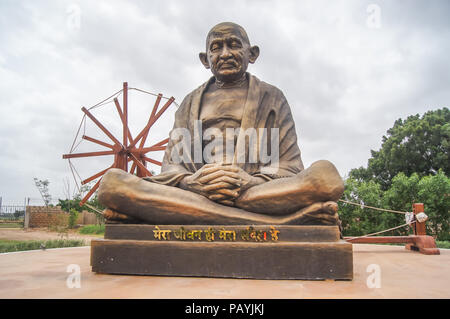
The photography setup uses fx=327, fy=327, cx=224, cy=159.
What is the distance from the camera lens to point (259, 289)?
7.97ft

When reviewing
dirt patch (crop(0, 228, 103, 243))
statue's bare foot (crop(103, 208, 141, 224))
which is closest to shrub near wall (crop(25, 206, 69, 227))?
dirt patch (crop(0, 228, 103, 243))

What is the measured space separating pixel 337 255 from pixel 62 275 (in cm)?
246

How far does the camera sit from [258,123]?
4.02 meters

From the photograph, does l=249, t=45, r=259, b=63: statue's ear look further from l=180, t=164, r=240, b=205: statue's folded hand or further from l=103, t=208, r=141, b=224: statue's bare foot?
l=103, t=208, r=141, b=224: statue's bare foot

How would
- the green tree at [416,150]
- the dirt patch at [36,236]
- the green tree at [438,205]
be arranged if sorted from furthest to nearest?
the green tree at [416,150], the dirt patch at [36,236], the green tree at [438,205]

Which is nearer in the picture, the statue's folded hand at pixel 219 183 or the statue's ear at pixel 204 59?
the statue's folded hand at pixel 219 183

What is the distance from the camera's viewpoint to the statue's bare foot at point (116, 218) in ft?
10.8

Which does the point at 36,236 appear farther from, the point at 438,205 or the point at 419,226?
the point at 438,205

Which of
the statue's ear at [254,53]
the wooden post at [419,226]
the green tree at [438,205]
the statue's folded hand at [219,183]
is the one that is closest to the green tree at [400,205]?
the green tree at [438,205]

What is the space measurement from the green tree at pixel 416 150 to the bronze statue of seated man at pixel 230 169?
17697 millimetres

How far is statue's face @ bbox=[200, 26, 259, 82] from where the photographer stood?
4.10 meters

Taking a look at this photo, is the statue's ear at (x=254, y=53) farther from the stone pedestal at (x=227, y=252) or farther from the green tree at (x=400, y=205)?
the green tree at (x=400, y=205)

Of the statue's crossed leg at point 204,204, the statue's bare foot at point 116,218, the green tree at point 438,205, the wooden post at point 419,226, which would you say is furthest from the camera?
the green tree at point 438,205
